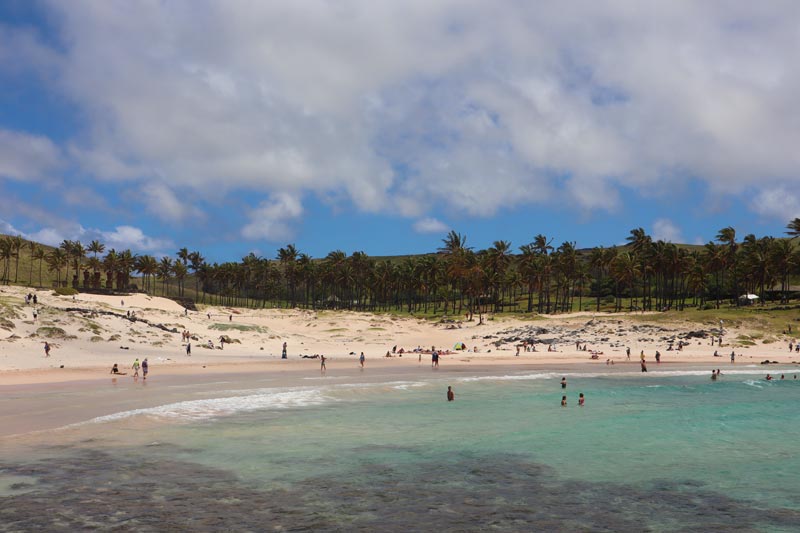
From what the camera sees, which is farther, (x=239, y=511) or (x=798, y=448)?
(x=798, y=448)

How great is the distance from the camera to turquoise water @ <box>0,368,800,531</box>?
16203mm

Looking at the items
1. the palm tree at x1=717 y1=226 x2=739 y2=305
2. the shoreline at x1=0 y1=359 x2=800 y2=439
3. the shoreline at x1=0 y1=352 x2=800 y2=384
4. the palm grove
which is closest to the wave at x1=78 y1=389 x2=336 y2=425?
the shoreline at x1=0 y1=359 x2=800 y2=439

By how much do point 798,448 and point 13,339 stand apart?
60.9m

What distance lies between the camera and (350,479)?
20250 mm

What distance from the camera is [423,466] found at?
22.4m

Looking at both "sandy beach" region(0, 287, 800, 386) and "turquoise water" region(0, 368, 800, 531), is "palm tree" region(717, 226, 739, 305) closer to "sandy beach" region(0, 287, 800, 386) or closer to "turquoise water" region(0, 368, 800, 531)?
"sandy beach" region(0, 287, 800, 386)

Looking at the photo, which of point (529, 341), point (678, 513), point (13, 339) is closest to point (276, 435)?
point (678, 513)

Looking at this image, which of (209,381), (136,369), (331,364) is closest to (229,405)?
(209,381)

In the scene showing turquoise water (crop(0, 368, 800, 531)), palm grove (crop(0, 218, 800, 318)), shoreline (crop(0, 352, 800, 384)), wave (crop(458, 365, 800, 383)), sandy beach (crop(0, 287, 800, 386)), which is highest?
palm grove (crop(0, 218, 800, 318))

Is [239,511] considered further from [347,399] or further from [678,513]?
[347,399]

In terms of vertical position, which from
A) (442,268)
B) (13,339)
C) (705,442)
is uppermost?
(442,268)

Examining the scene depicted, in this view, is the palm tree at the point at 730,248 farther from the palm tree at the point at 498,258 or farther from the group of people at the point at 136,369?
the group of people at the point at 136,369

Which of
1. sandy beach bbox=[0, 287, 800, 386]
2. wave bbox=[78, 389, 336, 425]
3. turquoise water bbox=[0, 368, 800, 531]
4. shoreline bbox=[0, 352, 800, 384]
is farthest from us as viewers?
sandy beach bbox=[0, 287, 800, 386]

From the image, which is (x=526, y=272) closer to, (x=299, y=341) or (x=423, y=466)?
(x=299, y=341)
